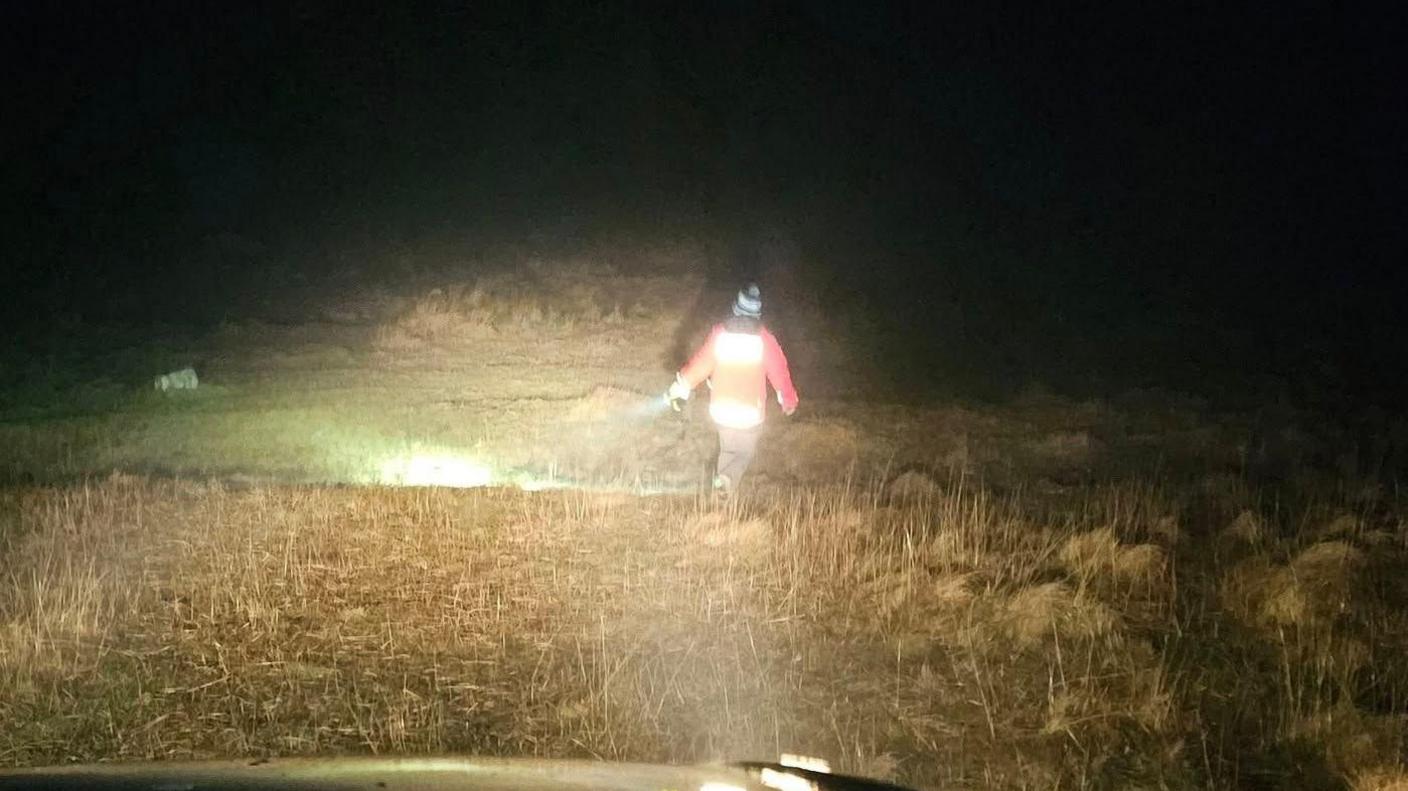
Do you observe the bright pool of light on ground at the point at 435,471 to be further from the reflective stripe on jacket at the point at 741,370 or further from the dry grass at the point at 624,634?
the reflective stripe on jacket at the point at 741,370

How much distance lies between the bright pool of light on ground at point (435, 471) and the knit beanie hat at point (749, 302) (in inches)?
97.5

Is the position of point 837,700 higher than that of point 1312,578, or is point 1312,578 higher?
point 1312,578

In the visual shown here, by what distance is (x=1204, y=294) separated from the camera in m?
24.3

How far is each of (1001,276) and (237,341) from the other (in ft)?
48.2

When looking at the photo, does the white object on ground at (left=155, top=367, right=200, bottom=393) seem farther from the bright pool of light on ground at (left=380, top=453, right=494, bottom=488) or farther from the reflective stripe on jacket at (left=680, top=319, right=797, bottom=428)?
the reflective stripe on jacket at (left=680, top=319, right=797, bottom=428)

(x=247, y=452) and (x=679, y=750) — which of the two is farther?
(x=247, y=452)

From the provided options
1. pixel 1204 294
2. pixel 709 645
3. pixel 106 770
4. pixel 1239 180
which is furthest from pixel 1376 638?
pixel 1239 180

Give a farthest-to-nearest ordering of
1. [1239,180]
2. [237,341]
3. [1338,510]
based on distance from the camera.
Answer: [1239,180] → [237,341] → [1338,510]

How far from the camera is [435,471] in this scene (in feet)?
35.5

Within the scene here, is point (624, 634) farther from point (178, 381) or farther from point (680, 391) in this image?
point (178, 381)

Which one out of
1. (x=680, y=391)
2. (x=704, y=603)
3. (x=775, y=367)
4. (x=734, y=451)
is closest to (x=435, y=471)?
(x=680, y=391)

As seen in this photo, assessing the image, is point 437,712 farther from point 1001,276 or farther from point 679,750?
point 1001,276

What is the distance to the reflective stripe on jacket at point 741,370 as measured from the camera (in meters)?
9.61

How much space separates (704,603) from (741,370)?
96.0 inches
